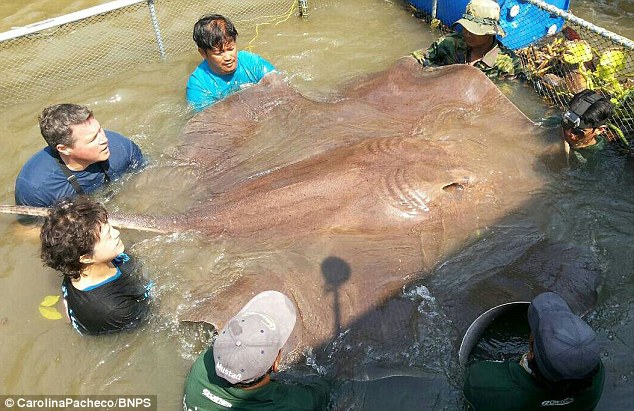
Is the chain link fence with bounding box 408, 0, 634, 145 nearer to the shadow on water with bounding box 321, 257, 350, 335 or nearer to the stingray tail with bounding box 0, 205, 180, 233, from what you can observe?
the shadow on water with bounding box 321, 257, 350, 335

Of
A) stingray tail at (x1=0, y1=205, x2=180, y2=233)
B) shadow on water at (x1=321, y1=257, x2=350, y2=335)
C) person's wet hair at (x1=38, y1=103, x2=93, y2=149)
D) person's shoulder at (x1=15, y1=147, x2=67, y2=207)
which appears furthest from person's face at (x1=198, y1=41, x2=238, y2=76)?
shadow on water at (x1=321, y1=257, x2=350, y2=335)

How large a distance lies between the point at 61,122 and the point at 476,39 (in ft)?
15.1

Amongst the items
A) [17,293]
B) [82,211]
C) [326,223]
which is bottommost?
[17,293]

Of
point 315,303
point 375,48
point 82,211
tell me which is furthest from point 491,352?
point 375,48

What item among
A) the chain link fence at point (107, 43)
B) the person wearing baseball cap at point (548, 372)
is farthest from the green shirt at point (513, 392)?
the chain link fence at point (107, 43)

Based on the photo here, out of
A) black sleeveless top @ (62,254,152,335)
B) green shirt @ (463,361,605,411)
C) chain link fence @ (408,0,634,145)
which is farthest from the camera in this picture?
chain link fence @ (408,0,634,145)

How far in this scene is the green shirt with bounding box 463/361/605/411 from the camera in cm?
287

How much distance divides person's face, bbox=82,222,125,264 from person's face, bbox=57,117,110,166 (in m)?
1.25

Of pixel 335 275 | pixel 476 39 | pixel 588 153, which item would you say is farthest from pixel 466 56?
pixel 335 275

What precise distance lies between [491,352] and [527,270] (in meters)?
0.67

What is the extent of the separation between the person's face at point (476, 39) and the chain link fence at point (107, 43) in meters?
3.33

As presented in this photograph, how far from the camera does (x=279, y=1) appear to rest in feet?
27.8

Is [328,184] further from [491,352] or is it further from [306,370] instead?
[491,352]

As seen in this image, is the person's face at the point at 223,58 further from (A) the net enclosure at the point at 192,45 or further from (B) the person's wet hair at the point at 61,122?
(B) the person's wet hair at the point at 61,122
